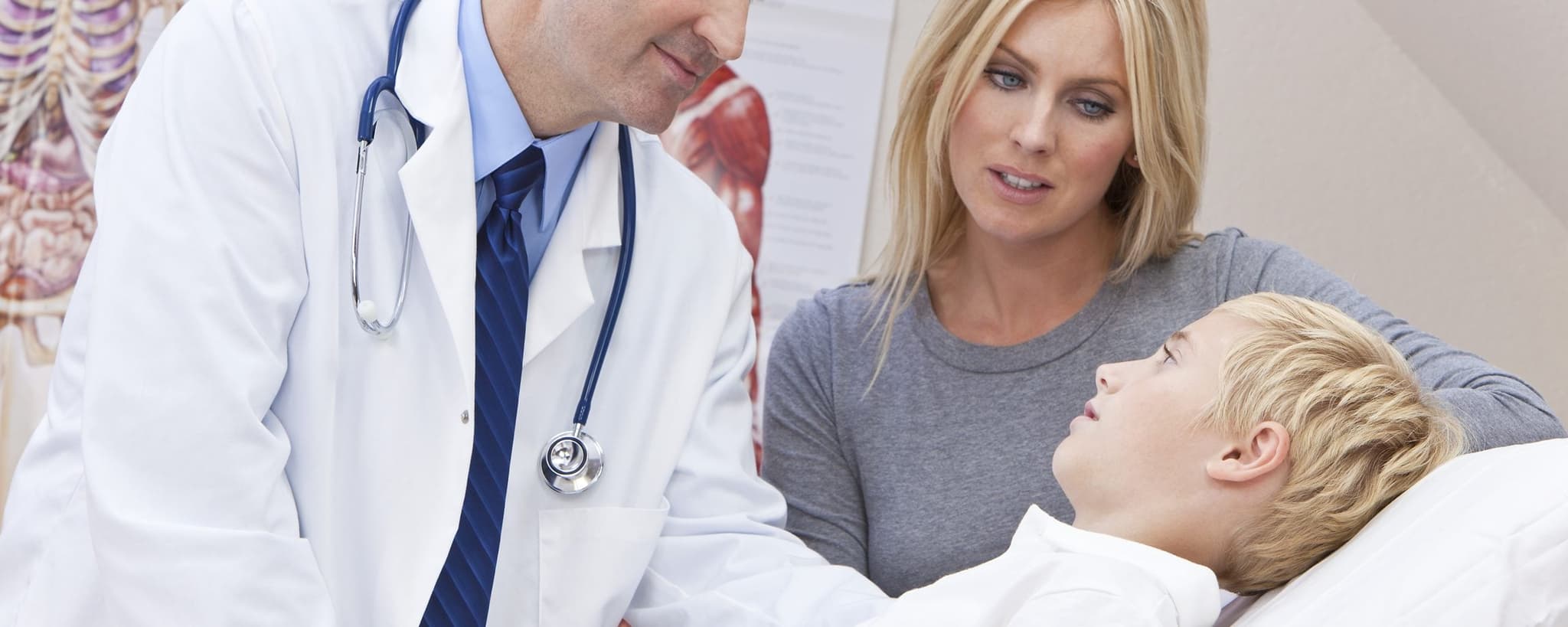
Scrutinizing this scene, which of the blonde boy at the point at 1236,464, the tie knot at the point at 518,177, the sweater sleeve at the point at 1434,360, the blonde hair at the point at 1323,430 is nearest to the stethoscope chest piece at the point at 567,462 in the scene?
the tie knot at the point at 518,177

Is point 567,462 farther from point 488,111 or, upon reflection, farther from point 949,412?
point 949,412

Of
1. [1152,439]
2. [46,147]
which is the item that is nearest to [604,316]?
[1152,439]

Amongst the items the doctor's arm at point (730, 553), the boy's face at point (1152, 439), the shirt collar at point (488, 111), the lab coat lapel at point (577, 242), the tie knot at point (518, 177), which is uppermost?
the shirt collar at point (488, 111)

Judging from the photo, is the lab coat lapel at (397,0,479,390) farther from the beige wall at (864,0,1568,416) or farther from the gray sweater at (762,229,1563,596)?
the beige wall at (864,0,1568,416)

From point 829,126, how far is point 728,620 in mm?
1074

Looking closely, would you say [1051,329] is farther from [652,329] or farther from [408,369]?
[408,369]

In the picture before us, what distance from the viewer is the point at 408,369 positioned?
120cm

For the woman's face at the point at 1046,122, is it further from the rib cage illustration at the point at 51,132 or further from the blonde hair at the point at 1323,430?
the rib cage illustration at the point at 51,132

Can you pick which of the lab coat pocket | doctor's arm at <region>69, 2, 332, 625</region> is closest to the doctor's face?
doctor's arm at <region>69, 2, 332, 625</region>

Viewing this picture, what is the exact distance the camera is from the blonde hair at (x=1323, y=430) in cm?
112

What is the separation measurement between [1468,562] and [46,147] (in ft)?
5.67

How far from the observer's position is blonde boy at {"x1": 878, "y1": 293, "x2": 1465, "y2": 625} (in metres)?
1.09

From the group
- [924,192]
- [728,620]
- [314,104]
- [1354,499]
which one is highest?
[314,104]

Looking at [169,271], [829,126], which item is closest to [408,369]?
[169,271]
